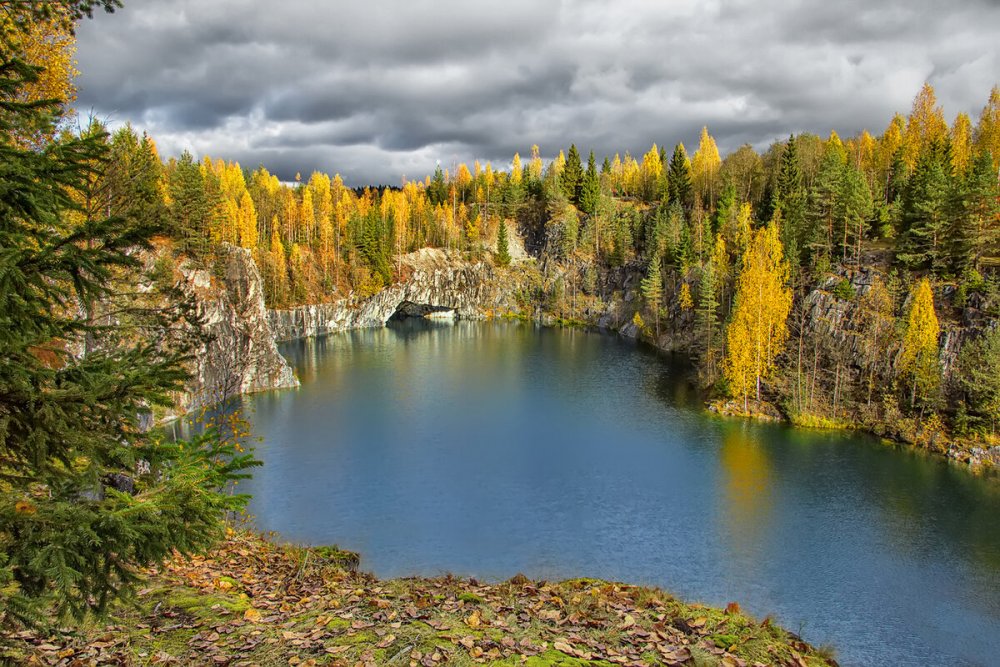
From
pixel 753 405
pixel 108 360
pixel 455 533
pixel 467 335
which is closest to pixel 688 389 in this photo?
pixel 753 405

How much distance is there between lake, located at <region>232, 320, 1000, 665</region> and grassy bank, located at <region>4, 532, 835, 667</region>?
1271 centimetres

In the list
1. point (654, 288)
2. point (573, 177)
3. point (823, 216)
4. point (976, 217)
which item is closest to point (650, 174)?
point (573, 177)

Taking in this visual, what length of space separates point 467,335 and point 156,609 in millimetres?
83770

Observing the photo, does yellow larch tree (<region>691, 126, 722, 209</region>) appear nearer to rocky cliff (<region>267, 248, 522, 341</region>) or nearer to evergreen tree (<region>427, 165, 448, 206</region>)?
rocky cliff (<region>267, 248, 522, 341</region>)

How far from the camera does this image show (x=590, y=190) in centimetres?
11369

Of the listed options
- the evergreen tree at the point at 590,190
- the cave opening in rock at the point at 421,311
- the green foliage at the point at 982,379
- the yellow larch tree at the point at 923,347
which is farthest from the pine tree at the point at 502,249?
the green foliage at the point at 982,379

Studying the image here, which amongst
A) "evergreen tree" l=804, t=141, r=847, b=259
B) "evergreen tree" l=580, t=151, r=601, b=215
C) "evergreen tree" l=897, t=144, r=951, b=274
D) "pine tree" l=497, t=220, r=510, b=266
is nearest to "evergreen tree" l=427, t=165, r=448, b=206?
"pine tree" l=497, t=220, r=510, b=266

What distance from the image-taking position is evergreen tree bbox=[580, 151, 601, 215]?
4449 inches

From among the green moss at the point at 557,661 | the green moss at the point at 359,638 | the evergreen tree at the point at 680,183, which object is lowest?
the green moss at the point at 557,661

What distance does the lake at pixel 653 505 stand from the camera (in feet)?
79.5

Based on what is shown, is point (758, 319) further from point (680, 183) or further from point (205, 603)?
point (680, 183)

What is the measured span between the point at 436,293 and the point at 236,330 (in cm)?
5953

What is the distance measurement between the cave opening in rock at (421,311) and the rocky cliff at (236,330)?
5373 cm

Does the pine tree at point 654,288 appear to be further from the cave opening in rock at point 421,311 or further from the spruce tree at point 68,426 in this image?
the spruce tree at point 68,426
